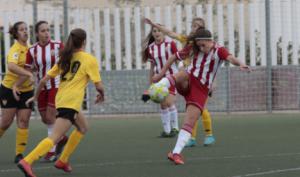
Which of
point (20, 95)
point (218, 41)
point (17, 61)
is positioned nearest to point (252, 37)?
point (218, 41)

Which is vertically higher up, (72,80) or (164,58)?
(164,58)

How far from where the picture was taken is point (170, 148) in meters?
11.7

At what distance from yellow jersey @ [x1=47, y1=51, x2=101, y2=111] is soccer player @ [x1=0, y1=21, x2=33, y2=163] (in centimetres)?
148

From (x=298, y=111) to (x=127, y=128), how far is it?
4629 mm

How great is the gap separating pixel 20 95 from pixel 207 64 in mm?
2299

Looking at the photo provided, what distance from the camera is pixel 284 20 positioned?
1869 cm

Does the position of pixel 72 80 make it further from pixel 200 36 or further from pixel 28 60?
pixel 200 36

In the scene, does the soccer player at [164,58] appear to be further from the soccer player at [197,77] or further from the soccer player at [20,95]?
the soccer player at [20,95]

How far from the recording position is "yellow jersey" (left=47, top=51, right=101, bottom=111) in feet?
28.8

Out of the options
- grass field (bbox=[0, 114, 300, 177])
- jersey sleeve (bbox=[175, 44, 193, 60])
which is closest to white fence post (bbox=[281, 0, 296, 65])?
grass field (bbox=[0, 114, 300, 177])

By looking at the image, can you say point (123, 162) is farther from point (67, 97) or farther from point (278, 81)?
point (278, 81)

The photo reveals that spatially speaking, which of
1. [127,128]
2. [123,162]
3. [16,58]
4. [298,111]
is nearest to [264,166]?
[123,162]

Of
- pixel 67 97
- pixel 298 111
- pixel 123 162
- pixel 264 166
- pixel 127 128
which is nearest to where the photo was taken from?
pixel 67 97

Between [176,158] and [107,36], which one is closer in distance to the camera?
[176,158]
